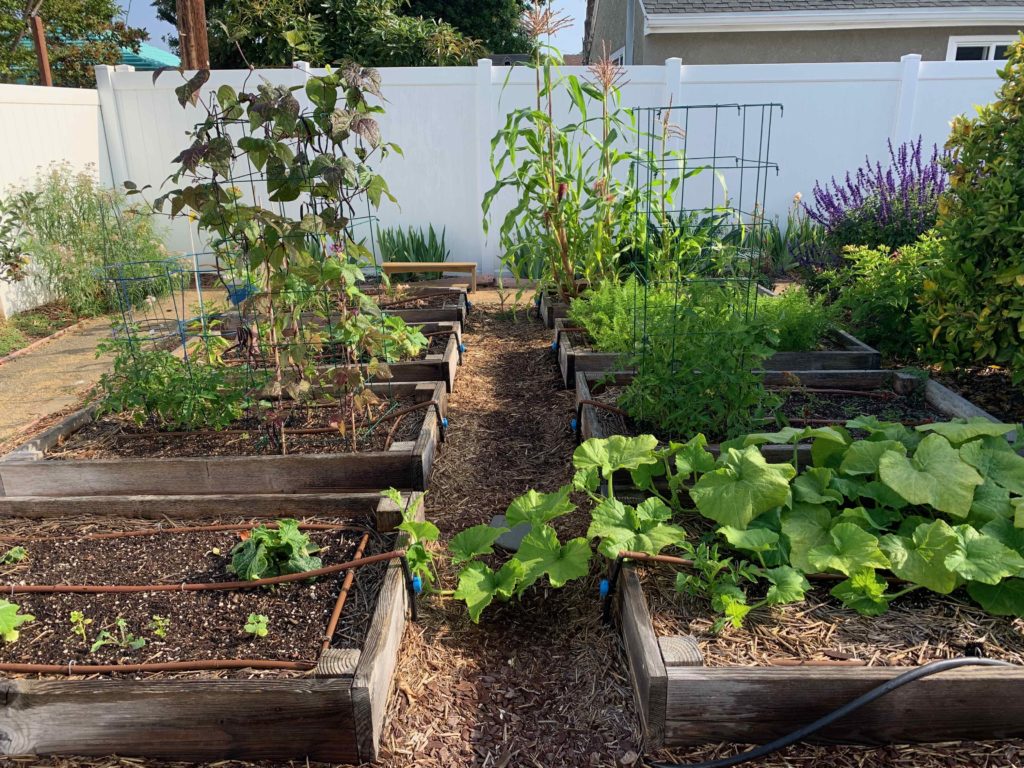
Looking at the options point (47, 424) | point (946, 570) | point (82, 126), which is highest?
point (82, 126)

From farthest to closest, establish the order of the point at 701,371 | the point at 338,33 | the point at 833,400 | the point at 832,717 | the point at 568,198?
the point at 338,33, the point at 568,198, the point at 833,400, the point at 701,371, the point at 832,717

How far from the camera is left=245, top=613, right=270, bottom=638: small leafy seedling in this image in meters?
2.12

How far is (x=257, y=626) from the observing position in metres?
2.14

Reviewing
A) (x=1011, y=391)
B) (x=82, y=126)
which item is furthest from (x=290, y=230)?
(x=82, y=126)

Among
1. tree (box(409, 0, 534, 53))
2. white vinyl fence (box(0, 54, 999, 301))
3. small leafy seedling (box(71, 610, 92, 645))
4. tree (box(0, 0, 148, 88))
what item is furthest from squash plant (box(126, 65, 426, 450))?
tree (box(409, 0, 534, 53))

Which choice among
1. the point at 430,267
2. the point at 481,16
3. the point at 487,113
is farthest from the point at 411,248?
the point at 481,16

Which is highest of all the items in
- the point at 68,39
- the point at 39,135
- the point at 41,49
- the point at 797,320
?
the point at 68,39

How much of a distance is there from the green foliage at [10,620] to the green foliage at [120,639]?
0.76 ft

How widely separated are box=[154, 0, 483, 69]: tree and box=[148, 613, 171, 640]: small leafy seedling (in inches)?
446

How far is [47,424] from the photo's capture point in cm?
420

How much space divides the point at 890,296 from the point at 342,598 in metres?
3.70

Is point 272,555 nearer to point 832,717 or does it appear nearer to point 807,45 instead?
point 832,717

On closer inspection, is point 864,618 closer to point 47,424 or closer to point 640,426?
point 640,426

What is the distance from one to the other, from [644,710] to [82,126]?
8.17 meters
